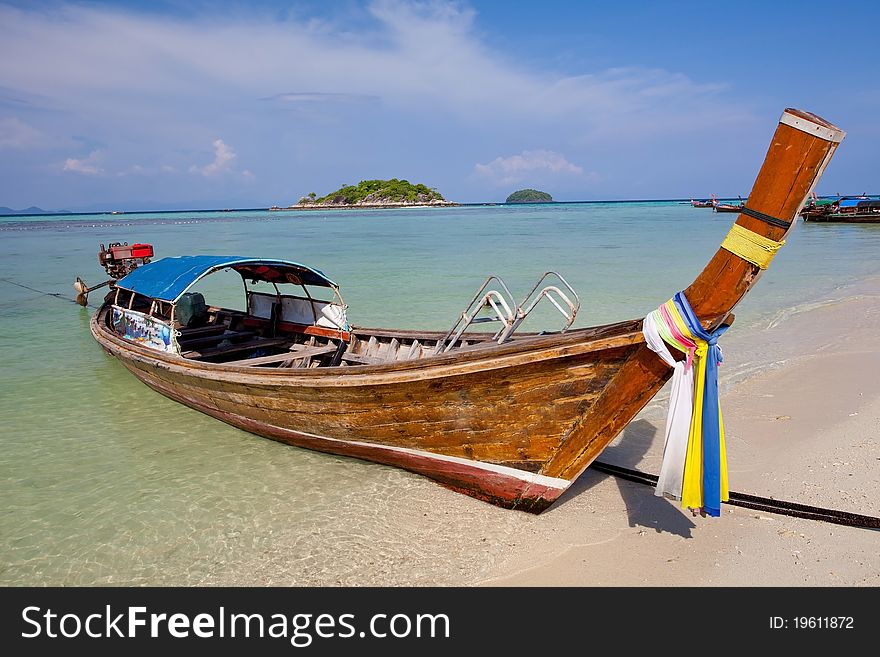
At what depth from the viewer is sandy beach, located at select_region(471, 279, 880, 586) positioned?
3941mm

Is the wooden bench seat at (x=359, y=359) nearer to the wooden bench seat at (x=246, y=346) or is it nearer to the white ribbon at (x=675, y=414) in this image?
the wooden bench seat at (x=246, y=346)

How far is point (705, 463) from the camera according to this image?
3.64 m

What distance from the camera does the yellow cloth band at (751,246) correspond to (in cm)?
312

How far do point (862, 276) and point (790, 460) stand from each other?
1617 centimetres

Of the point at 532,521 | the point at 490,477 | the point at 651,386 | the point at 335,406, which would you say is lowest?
the point at 532,521

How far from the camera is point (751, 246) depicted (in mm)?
3174

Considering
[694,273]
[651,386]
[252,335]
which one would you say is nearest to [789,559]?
[651,386]

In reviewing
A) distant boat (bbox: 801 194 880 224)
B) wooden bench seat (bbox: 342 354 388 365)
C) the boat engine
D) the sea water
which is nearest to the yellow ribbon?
the sea water

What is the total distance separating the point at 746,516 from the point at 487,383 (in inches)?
97.8

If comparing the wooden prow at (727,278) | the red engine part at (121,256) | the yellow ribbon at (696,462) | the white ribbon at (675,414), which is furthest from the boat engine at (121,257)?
the yellow ribbon at (696,462)

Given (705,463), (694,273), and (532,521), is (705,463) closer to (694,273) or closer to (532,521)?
(532,521)

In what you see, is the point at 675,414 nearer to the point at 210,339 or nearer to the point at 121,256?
the point at 210,339

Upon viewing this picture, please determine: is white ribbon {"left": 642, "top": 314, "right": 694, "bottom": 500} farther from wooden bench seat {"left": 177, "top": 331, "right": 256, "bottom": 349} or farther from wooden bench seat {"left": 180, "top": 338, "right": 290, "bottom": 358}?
wooden bench seat {"left": 177, "top": 331, "right": 256, "bottom": 349}
